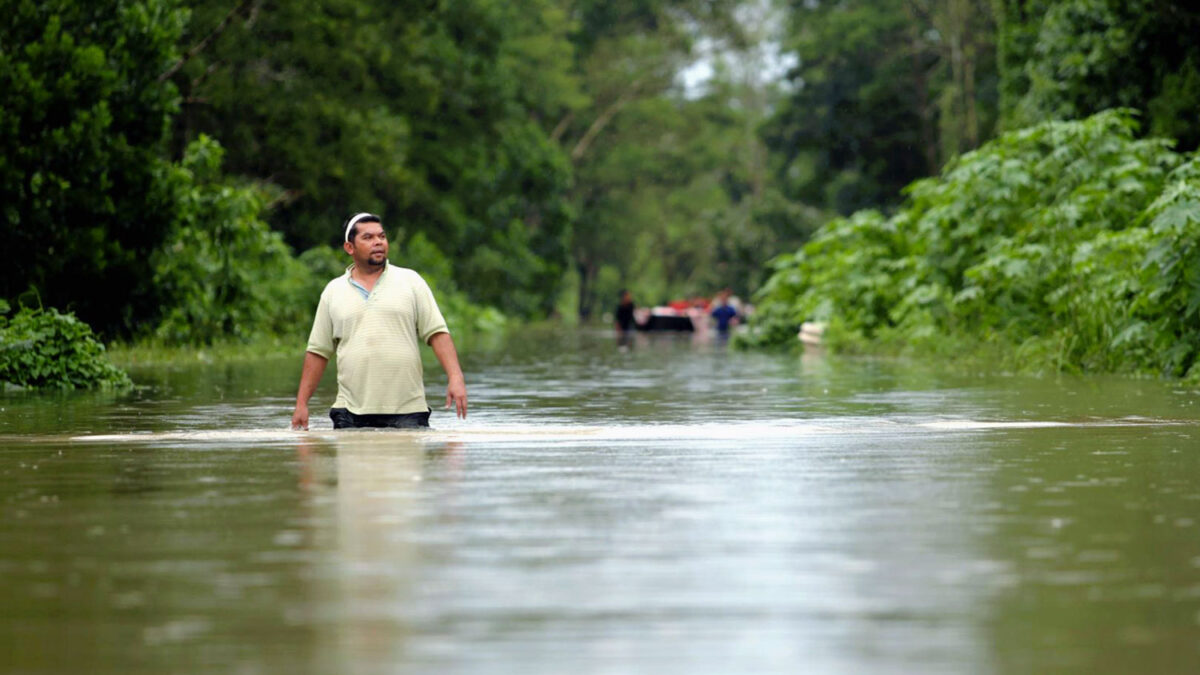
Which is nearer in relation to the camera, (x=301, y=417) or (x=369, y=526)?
(x=369, y=526)

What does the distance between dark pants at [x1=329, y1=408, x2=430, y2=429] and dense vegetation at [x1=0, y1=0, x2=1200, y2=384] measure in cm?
1077

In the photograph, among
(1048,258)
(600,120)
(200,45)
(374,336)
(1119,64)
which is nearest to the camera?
(374,336)

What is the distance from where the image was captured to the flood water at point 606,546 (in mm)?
6348

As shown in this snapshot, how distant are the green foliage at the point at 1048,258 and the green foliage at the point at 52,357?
10.7 m

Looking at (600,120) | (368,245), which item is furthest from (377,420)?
(600,120)

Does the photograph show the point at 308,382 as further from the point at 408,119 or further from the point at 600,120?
the point at 600,120

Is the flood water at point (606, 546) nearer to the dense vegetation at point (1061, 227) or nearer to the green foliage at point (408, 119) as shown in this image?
the dense vegetation at point (1061, 227)

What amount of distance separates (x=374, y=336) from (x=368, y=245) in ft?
1.85

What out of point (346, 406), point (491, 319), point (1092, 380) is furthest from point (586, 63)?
point (346, 406)

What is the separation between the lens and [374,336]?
1364cm

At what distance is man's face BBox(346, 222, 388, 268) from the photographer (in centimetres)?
1354

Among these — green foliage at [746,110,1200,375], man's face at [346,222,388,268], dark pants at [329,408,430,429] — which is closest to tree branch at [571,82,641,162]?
green foliage at [746,110,1200,375]

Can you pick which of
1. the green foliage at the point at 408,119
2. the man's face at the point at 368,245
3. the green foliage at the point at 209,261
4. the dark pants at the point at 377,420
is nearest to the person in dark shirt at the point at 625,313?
the green foliage at the point at 408,119

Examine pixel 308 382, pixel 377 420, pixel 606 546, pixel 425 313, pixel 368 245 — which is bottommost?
pixel 606 546
